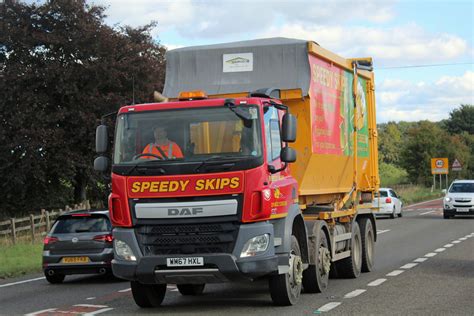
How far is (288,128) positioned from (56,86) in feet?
93.0

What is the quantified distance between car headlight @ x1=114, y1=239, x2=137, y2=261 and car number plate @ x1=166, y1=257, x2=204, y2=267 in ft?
1.60

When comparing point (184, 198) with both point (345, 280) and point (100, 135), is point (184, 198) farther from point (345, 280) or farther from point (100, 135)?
point (345, 280)

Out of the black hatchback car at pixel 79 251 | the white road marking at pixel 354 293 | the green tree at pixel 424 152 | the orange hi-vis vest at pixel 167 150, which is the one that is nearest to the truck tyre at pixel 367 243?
the white road marking at pixel 354 293

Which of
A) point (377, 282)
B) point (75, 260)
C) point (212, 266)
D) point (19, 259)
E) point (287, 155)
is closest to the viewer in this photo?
point (212, 266)

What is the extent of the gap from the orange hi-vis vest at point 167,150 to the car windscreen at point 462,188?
30604 mm

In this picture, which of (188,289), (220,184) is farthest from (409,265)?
(220,184)

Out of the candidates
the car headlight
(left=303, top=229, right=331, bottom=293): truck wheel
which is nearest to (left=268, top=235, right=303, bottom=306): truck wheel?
(left=303, top=229, right=331, bottom=293): truck wheel

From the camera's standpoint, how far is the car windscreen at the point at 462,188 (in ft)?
129

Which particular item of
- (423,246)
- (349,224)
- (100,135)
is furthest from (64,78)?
(100,135)

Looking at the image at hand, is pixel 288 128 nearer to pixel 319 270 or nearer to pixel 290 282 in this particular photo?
pixel 290 282

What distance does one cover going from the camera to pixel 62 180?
136ft

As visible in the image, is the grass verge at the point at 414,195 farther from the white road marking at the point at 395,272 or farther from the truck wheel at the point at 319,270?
the truck wheel at the point at 319,270

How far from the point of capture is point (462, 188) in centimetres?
3981

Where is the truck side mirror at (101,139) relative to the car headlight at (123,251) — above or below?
above
